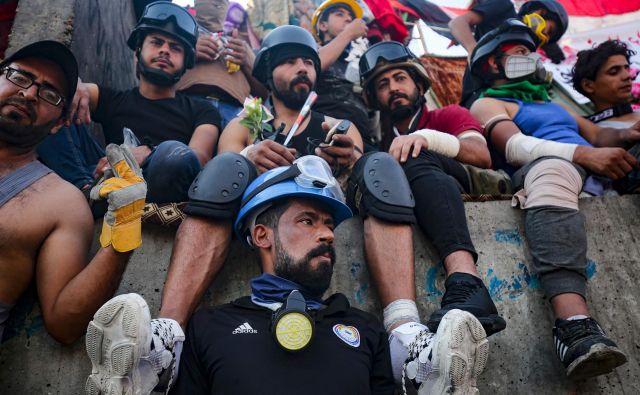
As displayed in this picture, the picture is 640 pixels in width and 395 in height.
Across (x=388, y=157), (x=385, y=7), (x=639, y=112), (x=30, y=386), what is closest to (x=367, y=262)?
(x=388, y=157)

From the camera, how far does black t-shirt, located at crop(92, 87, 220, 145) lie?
3.98 m

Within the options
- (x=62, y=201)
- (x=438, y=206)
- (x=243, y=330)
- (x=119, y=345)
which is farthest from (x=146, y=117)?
(x=119, y=345)

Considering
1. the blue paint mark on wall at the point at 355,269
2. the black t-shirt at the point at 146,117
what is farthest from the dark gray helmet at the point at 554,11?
the blue paint mark on wall at the point at 355,269

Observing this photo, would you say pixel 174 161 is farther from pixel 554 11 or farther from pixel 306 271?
pixel 554 11

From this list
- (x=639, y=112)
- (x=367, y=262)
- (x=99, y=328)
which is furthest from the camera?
(x=639, y=112)

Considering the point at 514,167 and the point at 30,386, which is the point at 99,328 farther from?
the point at 514,167

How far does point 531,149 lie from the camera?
356 centimetres

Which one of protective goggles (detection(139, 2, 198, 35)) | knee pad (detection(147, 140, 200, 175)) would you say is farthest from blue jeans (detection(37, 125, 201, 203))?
protective goggles (detection(139, 2, 198, 35))

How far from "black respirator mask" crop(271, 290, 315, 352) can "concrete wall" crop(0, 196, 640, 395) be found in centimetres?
86

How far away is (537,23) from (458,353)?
5.23 metres

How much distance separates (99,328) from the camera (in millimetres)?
1799

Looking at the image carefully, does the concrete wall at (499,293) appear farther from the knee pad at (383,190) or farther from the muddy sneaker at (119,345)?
the muddy sneaker at (119,345)

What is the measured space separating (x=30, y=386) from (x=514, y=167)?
325 centimetres

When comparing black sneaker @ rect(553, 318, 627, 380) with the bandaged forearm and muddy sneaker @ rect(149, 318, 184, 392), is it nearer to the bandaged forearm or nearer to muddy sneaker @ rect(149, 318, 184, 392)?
the bandaged forearm
